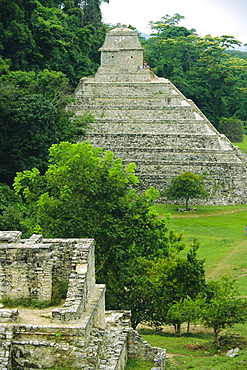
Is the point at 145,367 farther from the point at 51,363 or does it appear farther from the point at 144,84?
the point at 144,84

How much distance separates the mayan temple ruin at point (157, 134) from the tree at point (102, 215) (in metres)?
20.3

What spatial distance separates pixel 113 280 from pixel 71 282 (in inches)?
260

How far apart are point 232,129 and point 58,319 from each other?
5105 cm

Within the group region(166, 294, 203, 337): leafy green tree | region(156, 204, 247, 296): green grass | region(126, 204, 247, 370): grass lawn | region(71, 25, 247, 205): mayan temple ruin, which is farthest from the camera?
region(71, 25, 247, 205): mayan temple ruin

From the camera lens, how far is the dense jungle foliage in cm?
1673

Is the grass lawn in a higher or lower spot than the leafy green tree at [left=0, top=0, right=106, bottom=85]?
lower

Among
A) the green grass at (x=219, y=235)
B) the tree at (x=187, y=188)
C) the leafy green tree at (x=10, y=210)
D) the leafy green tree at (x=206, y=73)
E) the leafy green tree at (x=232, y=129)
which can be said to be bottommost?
the green grass at (x=219, y=235)

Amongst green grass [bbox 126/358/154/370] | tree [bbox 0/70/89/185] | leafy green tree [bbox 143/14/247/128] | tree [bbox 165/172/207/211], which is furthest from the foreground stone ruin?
leafy green tree [bbox 143/14/247/128]

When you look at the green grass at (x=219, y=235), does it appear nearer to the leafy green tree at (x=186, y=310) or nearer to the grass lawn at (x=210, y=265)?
the grass lawn at (x=210, y=265)

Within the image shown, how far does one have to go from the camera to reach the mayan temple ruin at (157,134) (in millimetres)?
39469

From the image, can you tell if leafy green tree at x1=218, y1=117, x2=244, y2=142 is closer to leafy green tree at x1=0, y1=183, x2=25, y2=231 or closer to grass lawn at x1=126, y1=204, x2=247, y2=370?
grass lawn at x1=126, y1=204, x2=247, y2=370

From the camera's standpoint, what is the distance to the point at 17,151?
104 ft

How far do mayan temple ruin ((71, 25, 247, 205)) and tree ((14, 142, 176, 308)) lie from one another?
20.3 metres

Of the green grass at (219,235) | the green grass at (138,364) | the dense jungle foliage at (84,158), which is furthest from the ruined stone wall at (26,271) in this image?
the green grass at (219,235)
